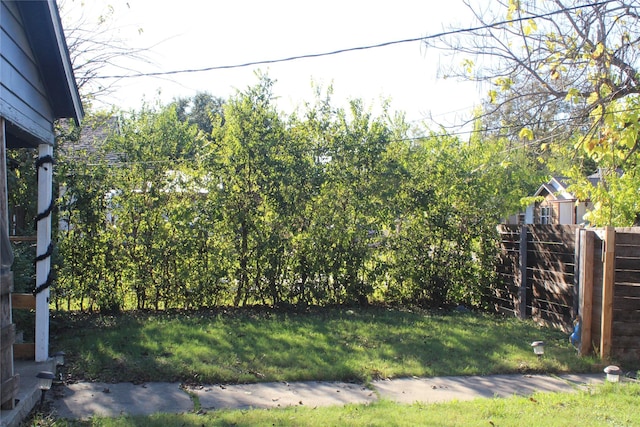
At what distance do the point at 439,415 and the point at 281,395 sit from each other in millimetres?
1691

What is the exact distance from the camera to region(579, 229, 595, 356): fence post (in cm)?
748

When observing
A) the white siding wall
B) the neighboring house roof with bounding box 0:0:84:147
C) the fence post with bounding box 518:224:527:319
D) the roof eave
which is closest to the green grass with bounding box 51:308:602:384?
the fence post with bounding box 518:224:527:319

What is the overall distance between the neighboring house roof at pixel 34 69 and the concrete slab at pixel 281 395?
3.32 metres

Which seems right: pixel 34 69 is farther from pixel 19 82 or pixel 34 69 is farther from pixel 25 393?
pixel 25 393

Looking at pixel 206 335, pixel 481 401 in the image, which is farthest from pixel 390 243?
pixel 481 401

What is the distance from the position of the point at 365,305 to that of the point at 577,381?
14.7ft

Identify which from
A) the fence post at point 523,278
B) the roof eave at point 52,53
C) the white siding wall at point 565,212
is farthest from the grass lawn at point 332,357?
the white siding wall at point 565,212

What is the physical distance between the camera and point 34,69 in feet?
19.6

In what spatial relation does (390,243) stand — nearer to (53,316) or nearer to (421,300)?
(421,300)

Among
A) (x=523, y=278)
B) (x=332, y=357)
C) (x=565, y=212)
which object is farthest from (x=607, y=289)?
(x=565, y=212)

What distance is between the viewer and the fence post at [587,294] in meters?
7.48

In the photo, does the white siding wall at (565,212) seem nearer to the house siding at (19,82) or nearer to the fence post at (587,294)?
the fence post at (587,294)

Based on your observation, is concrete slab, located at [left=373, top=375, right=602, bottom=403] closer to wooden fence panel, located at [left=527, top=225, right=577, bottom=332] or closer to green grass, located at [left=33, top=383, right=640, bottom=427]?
green grass, located at [left=33, top=383, right=640, bottom=427]

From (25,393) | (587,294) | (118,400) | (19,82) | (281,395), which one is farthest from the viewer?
(587,294)
